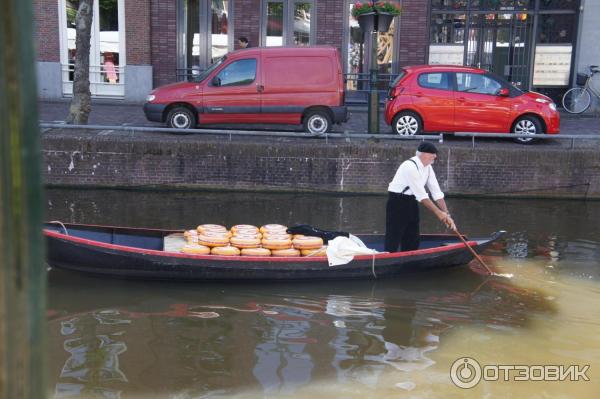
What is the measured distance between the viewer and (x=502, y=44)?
72.8 feet

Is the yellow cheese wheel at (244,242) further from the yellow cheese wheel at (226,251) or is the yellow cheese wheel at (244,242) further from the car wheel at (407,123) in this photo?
the car wheel at (407,123)

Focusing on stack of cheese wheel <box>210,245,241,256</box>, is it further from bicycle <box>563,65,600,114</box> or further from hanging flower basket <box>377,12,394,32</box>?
bicycle <box>563,65,600,114</box>

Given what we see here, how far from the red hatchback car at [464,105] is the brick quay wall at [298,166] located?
103 centimetres

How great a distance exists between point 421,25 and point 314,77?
7.55m

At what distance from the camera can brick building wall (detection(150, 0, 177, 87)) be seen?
21.6m

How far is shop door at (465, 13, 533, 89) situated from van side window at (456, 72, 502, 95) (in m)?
7.32

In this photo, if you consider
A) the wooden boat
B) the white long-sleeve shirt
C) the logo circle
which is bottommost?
the logo circle

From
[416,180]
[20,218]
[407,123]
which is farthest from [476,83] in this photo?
[20,218]

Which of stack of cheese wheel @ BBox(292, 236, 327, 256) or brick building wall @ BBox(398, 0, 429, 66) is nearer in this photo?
stack of cheese wheel @ BBox(292, 236, 327, 256)

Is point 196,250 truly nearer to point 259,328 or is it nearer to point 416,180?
point 259,328

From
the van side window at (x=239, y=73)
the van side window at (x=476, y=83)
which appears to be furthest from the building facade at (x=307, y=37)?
the van side window at (x=239, y=73)

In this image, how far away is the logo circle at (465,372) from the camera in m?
6.51

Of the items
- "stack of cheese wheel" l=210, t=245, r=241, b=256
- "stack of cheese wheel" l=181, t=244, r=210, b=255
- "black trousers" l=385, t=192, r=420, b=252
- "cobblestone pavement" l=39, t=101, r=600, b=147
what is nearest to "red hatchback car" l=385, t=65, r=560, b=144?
"cobblestone pavement" l=39, t=101, r=600, b=147

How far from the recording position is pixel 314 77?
1533cm
